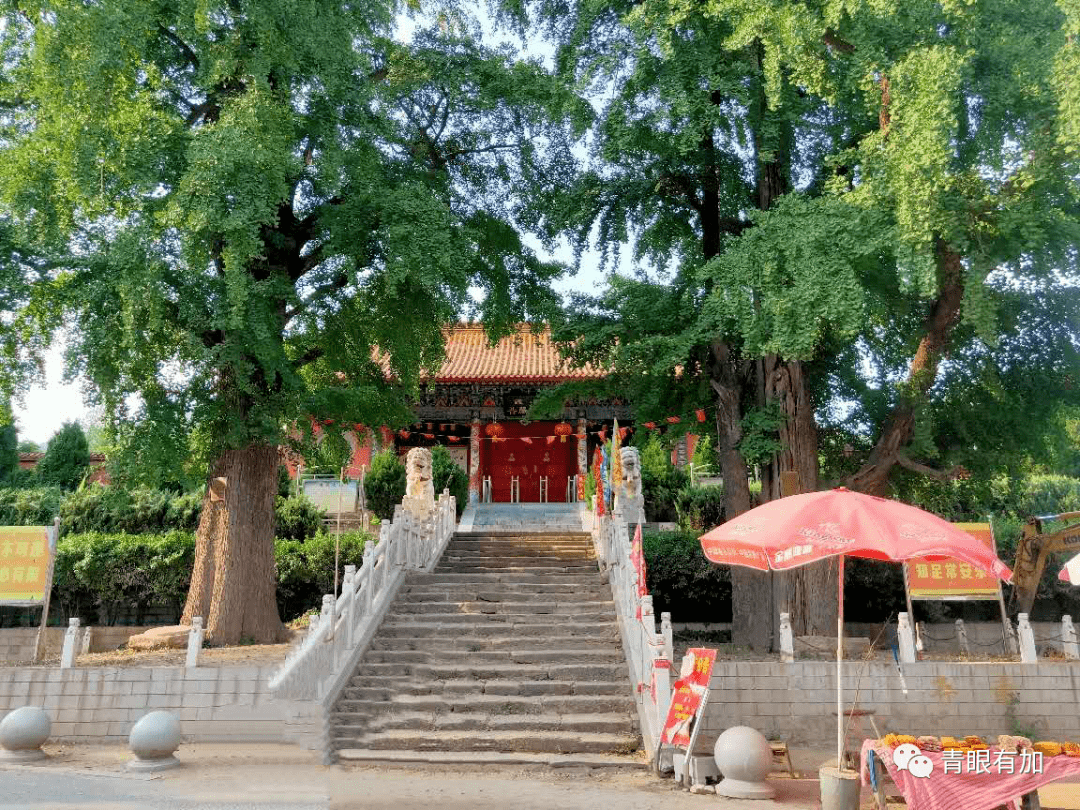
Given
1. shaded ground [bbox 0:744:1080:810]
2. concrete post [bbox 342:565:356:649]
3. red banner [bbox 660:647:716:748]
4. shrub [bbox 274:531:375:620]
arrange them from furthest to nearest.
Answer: shrub [bbox 274:531:375:620] → concrete post [bbox 342:565:356:649] → red banner [bbox 660:647:716:748] → shaded ground [bbox 0:744:1080:810]

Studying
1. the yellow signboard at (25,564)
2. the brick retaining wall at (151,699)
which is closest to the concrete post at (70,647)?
the brick retaining wall at (151,699)

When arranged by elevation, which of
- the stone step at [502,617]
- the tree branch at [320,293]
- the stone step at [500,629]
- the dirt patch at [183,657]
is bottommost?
the dirt patch at [183,657]

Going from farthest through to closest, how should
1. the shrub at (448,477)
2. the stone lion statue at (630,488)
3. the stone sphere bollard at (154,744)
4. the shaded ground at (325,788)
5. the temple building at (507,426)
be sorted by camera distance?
1. the temple building at (507,426)
2. the shrub at (448,477)
3. the stone lion statue at (630,488)
4. the stone sphere bollard at (154,744)
5. the shaded ground at (325,788)

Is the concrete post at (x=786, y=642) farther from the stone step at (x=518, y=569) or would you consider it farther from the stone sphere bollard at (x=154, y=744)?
the stone sphere bollard at (x=154, y=744)

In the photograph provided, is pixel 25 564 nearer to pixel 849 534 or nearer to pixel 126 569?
pixel 126 569

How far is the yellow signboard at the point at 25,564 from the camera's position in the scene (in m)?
9.00

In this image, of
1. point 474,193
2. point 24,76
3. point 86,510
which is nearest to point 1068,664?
point 474,193

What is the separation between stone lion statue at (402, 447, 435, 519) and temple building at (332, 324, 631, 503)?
5596mm

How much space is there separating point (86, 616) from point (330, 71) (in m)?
10.1

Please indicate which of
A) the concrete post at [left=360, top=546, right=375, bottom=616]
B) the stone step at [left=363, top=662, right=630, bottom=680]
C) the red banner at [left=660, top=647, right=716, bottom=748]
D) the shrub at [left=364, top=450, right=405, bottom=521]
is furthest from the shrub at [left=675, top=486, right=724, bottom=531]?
the red banner at [left=660, top=647, right=716, bottom=748]

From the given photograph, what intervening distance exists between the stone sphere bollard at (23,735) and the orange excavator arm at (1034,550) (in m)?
11.5

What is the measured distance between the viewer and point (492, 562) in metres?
12.3

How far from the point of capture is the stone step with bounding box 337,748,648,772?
273 inches

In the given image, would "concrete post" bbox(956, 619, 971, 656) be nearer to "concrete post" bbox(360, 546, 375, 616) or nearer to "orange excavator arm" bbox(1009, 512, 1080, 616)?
"orange excavator arm" bbox(1009, 512, 1080, 616)
